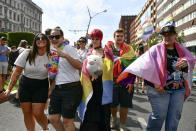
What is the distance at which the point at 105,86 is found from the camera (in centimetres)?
275

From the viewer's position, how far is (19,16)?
61.5 metres

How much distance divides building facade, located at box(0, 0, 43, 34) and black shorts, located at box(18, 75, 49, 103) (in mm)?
51521

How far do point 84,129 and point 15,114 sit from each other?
2.79 m

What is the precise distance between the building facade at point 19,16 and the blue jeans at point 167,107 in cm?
5280

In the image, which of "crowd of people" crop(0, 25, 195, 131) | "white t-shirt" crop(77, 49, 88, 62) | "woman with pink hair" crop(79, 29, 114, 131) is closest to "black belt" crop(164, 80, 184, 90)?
"crowd of people" crop(0, 25, 195, 131)

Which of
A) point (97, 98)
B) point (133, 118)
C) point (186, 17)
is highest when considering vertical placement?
point (186, 17)

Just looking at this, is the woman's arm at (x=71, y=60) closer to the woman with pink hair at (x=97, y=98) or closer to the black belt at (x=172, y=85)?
the woman with pink hair at (x=97, y=98)

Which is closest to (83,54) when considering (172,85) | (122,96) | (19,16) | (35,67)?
(122,96)

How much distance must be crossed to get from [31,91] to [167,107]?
207 centimetres

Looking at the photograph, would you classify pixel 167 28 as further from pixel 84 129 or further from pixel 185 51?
pixel 84 129

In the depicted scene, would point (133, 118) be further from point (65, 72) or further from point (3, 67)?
point (3, 67)

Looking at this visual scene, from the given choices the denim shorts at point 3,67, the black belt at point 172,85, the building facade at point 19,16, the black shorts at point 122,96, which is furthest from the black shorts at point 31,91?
the building facade at point 19,16

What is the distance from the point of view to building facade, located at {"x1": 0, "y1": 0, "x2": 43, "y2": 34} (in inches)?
2040

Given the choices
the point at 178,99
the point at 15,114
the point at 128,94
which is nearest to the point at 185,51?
the point at 178,99
